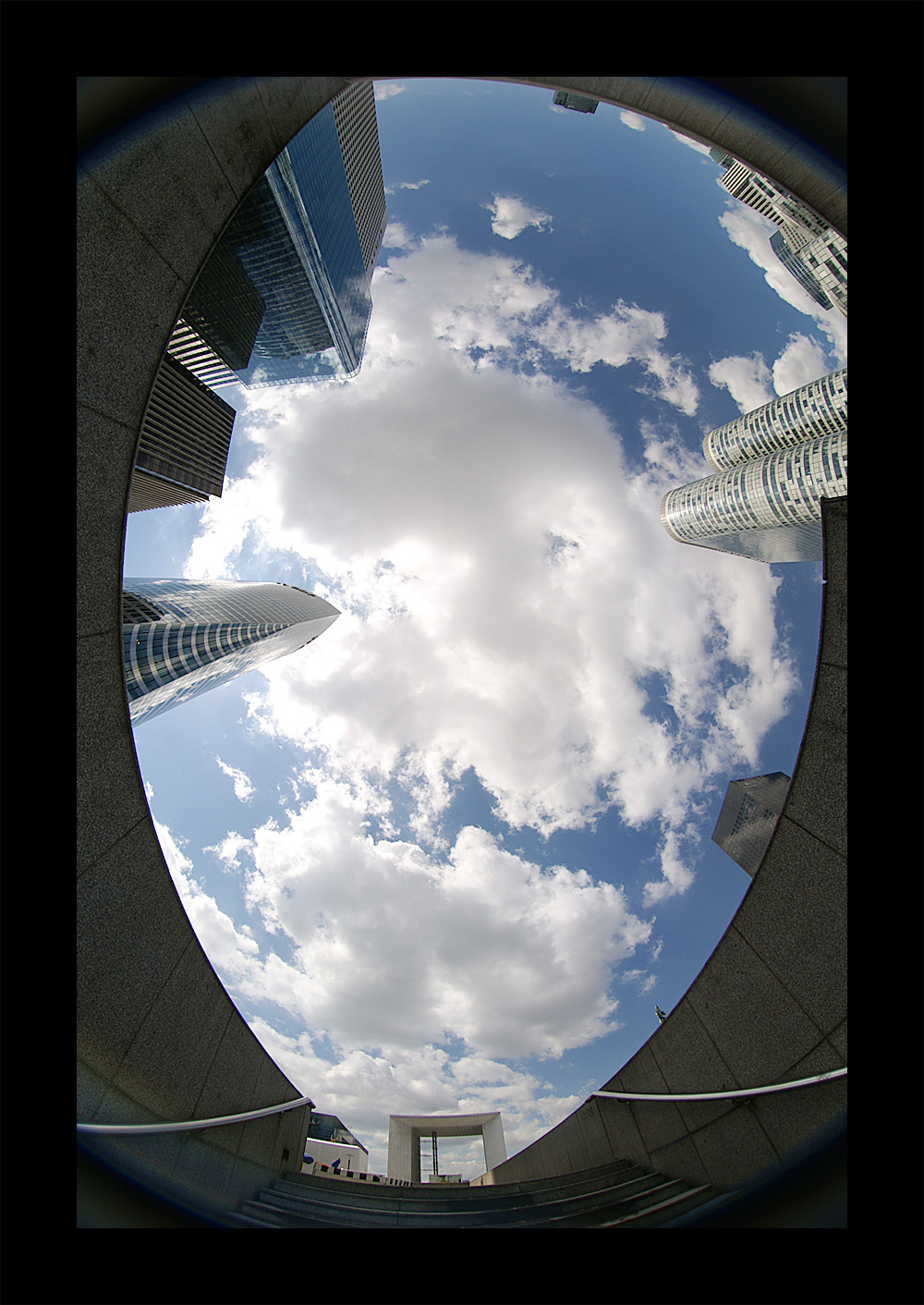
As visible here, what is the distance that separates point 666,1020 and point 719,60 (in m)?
12.3

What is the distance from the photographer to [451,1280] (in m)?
3.83

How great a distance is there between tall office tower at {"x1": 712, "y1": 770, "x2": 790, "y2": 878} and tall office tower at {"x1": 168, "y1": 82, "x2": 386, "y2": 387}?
130525 mm

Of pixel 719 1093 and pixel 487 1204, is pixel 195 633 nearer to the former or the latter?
pixel 487 1204

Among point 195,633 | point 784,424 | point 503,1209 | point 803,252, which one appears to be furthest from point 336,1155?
point 784,424

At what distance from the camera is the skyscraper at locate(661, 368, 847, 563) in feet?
398

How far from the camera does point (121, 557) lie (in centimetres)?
527

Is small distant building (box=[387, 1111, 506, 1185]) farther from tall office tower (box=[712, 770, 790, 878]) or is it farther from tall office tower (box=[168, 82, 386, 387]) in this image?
tall office tower (box=[712, 770, 790, 878])

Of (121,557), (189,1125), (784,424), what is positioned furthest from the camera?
(784,424)

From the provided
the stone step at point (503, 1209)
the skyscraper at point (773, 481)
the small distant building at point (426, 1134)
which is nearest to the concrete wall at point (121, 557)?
the stone step at point (503, 1209)

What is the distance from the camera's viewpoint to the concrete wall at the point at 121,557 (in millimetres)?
5016

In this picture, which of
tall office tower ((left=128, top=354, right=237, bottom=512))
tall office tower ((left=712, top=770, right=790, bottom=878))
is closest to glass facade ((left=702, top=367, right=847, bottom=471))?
tall office tower ((left=712, top=770, right=790, bottom=878))

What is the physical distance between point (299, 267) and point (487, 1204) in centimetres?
A: 10749

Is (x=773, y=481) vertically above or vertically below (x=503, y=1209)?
above
